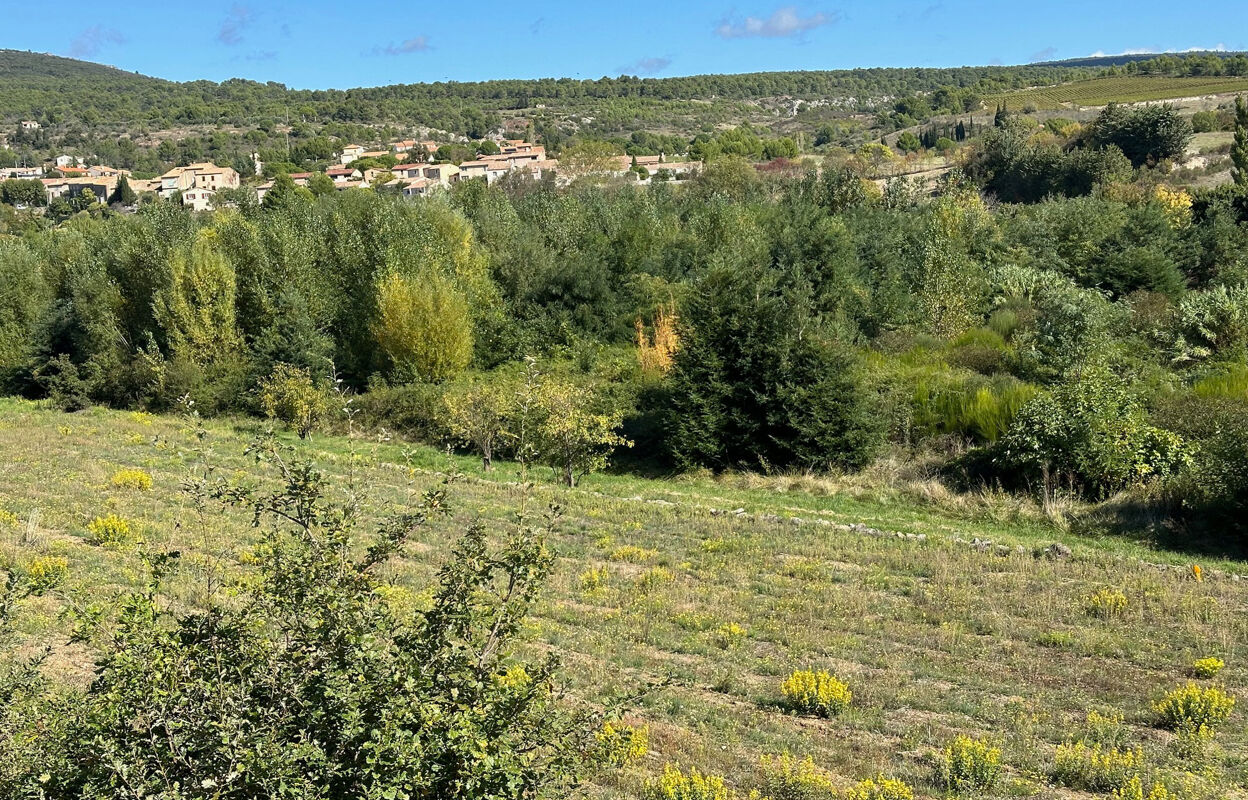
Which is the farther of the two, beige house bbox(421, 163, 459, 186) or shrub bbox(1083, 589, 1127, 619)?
beige house bbox(421, 163, 459, 186)

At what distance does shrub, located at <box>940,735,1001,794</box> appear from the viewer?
23.4 ft

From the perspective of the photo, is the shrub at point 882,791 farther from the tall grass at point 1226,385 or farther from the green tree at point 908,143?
the green tree at point 908,143

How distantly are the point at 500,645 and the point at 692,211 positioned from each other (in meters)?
47.1

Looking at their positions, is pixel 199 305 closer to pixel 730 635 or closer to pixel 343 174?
pixel 730 635

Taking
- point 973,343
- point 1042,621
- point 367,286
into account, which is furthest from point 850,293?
point 1042,621

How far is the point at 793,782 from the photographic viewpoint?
7.06 metres

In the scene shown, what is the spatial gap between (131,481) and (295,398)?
12550mm

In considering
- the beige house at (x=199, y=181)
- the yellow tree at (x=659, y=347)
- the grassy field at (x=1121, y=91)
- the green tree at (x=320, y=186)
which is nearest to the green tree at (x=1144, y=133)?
the grassy field at (x=1121, y=91)

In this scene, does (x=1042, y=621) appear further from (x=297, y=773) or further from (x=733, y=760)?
(x=297, y=773)

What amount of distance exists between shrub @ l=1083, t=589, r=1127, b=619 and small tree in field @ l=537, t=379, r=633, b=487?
42.1 ft

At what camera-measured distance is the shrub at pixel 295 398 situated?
29.9 m

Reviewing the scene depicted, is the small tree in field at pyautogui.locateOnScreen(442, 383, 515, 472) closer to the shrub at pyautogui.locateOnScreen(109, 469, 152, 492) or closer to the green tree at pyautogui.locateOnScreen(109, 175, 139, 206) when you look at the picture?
the shrub at pyautogui.locateOnScreen(109, 469, 152, 492)

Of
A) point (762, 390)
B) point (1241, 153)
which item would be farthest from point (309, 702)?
point (1241, 153)

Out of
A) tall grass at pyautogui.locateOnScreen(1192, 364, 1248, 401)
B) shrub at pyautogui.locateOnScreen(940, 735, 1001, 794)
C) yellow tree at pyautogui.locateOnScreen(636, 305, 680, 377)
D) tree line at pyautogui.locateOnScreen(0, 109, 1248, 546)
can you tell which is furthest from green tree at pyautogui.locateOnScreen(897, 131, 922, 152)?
shrub at pyautogui.locateOnScreen(940, 735, 1001, 794)
